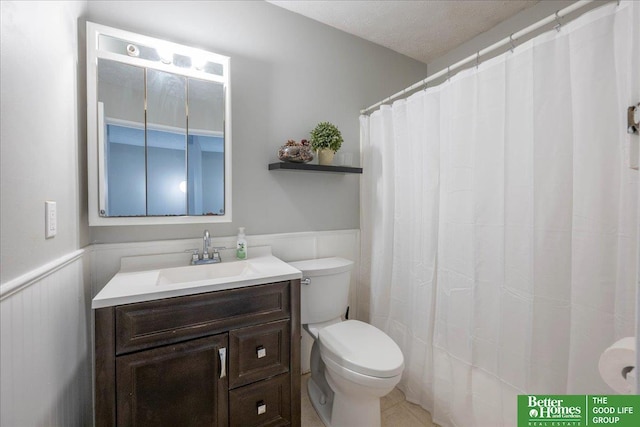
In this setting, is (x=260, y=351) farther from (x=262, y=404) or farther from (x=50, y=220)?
(x=50, y=220)

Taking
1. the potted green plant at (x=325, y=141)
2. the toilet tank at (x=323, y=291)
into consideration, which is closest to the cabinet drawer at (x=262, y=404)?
the toilet tank at (x=323, y=291)

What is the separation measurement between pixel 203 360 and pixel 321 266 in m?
0.82

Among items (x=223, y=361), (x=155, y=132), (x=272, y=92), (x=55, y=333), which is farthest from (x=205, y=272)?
(x=272, y=92)

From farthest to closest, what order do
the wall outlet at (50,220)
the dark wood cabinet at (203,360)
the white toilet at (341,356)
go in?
the white toilet at (341,356) → the dark wood cabinet at (203,360) → the wall outlet at (50,220)

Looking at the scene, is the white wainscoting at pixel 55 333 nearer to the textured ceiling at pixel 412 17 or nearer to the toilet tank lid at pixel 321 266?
the toilet tank lid at pixel 321 266

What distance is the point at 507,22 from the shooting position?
1966 mm

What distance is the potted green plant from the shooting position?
189cm

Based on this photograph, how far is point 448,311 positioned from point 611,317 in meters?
0.67

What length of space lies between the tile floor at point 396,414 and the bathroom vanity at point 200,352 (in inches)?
10.4

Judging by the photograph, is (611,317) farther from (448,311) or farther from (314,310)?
(314,310)

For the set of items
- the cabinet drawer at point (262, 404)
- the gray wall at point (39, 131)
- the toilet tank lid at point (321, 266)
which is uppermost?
the gray wall at point (39, 131)

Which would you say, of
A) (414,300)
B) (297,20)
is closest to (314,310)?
(414,300)

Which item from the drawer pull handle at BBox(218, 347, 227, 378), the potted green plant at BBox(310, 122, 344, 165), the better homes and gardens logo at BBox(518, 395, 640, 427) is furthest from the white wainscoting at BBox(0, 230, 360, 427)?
the better homes and gardens logo at BBox(518, 395, 640, 427)

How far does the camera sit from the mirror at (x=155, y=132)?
1.36 metres
